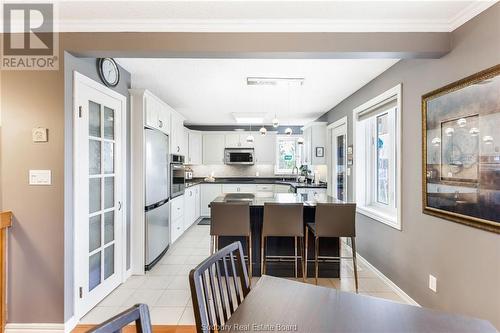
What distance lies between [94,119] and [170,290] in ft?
6.45

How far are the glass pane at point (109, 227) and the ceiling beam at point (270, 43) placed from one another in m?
1.66

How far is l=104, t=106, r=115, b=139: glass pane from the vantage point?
9.45ft

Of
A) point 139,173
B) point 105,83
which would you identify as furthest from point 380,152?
point 105,83

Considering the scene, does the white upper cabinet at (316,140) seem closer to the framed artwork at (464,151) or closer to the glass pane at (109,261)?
the framed artwork at (464,151)

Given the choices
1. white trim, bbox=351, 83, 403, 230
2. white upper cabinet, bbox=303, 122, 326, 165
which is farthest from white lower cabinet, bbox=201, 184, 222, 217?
white trim, bbox=351, 83, 403, 230

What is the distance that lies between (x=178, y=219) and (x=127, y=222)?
170cm

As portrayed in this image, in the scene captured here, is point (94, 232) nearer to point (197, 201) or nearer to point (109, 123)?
point (109, 123)

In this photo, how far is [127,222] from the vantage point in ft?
10.8

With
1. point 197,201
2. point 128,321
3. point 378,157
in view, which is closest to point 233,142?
point 197,201

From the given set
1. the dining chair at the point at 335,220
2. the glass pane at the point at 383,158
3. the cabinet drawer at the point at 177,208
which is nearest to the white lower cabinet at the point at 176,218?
the cabinet drawer at the point at 177,208

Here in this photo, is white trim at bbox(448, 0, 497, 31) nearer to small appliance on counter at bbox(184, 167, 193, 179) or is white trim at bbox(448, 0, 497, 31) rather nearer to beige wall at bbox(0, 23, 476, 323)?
beige wall at bbox(0, 23, 476, 323)

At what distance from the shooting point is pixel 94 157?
106 inches

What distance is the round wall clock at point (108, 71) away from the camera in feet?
8.89

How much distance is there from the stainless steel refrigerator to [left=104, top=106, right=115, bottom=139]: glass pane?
49cm
